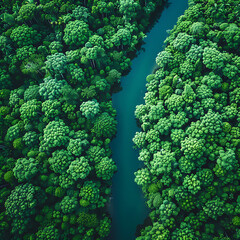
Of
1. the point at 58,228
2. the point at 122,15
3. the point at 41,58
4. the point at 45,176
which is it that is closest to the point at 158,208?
the point at 58,228

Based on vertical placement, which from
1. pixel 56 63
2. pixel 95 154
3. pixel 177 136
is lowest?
pixel 177 136

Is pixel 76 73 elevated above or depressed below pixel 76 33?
below

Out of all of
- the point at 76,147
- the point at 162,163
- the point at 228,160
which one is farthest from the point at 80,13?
the point at 228,160

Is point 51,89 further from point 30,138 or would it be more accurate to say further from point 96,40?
point 96,40

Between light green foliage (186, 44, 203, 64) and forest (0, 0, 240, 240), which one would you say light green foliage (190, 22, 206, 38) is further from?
light green foliage (186, 44, 203, 64)

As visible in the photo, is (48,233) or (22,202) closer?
(48,233)

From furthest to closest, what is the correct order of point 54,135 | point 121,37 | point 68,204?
point 121,37, point 54,135, point 68,204

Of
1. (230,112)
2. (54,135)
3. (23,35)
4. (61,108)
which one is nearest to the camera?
(230,112)
